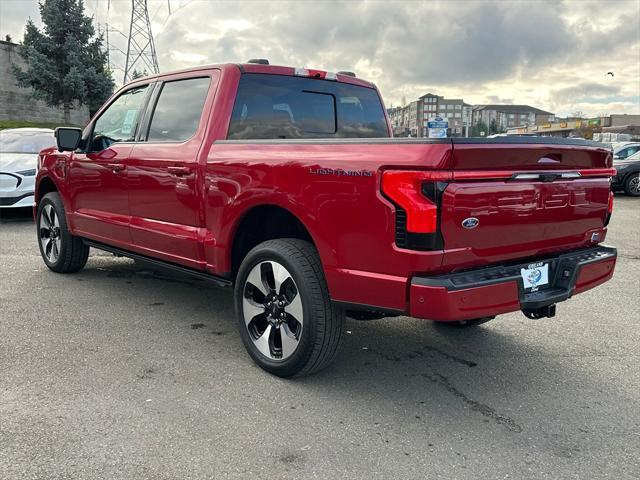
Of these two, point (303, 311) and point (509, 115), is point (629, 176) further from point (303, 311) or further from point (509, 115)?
point (509, 115)

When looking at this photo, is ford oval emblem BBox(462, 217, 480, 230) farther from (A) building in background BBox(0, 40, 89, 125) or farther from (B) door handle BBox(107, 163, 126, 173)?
(A) building in background BBox(0, 40, 89, 125)

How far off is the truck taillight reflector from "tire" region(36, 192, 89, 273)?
4083 millimetres

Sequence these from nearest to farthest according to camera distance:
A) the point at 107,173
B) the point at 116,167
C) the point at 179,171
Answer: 1. the point at 179,171
2. the point at 116,167
3. the point at 107,173

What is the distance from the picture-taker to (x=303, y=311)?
126 inches

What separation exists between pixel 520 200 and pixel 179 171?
227 centimetres

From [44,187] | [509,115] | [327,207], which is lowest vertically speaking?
[44,187]

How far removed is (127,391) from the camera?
10.6 feet

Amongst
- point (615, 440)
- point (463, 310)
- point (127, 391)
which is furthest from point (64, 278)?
point (615, 440)

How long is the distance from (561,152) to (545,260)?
599 millimetres

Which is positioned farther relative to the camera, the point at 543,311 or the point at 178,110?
the point at 178,110

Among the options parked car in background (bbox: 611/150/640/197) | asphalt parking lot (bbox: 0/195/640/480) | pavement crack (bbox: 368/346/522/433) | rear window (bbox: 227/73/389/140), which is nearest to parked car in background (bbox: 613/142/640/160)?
parked car in background (bbox: 611/150/640/197)

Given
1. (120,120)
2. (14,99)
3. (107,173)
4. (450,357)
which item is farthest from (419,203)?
(14,99)

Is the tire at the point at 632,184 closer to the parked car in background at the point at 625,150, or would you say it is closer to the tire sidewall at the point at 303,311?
the parked car in background at the point at 625,150

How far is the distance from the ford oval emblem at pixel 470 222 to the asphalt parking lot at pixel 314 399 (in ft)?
3.39
